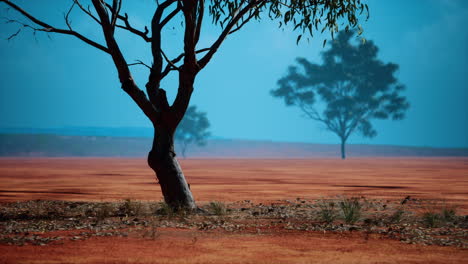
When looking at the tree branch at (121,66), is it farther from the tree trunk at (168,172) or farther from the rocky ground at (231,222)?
the rocky ground at (231,222)

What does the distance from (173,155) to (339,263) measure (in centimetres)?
625

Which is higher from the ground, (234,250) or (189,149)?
(189,149)

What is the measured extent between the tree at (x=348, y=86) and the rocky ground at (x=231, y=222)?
5175 centimetres

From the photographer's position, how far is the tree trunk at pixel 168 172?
39.6 ft

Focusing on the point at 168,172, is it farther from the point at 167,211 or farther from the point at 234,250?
the point at 234,250

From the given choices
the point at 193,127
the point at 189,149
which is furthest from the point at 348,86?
the point at 189,149

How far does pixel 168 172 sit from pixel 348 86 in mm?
56271

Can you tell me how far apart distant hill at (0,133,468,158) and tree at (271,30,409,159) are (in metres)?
31.0

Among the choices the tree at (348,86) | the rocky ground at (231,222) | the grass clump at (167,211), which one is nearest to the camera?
the rocky ground at (231,222)

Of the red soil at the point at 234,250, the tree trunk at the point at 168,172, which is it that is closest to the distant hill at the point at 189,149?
the tree trunk at the point at 168,172

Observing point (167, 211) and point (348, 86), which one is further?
point (348, 86)

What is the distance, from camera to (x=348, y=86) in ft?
217

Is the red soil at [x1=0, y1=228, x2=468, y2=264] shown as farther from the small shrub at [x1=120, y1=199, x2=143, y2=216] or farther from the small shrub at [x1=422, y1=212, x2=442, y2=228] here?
the small shrub at [x1=120, y1=199, x2=143, y2=216]

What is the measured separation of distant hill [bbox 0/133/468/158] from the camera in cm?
8588
